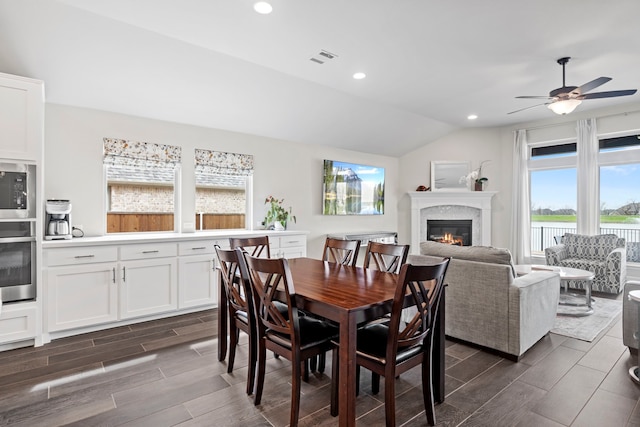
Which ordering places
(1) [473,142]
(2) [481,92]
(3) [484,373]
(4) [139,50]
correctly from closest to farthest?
1. (3) [484,373]
2. (4) [139,50]
3. (2) [481,92]
4. (1) [473,142]

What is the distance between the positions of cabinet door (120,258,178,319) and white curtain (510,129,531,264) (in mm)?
6106

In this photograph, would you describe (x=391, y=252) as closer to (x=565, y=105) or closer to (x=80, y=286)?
(x=565, y=105)

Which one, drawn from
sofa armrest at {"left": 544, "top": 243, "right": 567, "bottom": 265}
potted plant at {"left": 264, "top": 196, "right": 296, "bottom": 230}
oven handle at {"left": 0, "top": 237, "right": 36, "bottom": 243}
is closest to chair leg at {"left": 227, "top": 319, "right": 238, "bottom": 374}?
oven handle at {"left": 0, "top": 237, "right": 36, "bottom": 243}

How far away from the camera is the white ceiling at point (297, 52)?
9.22 feet

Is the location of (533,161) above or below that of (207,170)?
above

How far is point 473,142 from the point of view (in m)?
7.03

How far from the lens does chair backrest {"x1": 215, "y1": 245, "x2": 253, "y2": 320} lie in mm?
2275

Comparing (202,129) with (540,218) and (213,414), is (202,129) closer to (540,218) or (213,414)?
(213,414)

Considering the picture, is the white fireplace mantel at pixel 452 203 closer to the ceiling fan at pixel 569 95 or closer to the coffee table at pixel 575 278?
the coffee table at pixel 575 278

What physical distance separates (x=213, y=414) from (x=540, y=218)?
6.84m

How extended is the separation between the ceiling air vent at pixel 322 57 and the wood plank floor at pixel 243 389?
120 inches

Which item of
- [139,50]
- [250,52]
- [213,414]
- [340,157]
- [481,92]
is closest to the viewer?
[213,414]

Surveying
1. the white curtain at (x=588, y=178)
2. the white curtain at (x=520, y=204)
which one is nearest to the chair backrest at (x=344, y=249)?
the white curtain at (x=520, y=204)

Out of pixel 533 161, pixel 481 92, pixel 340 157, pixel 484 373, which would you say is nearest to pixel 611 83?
pixel 481 92
